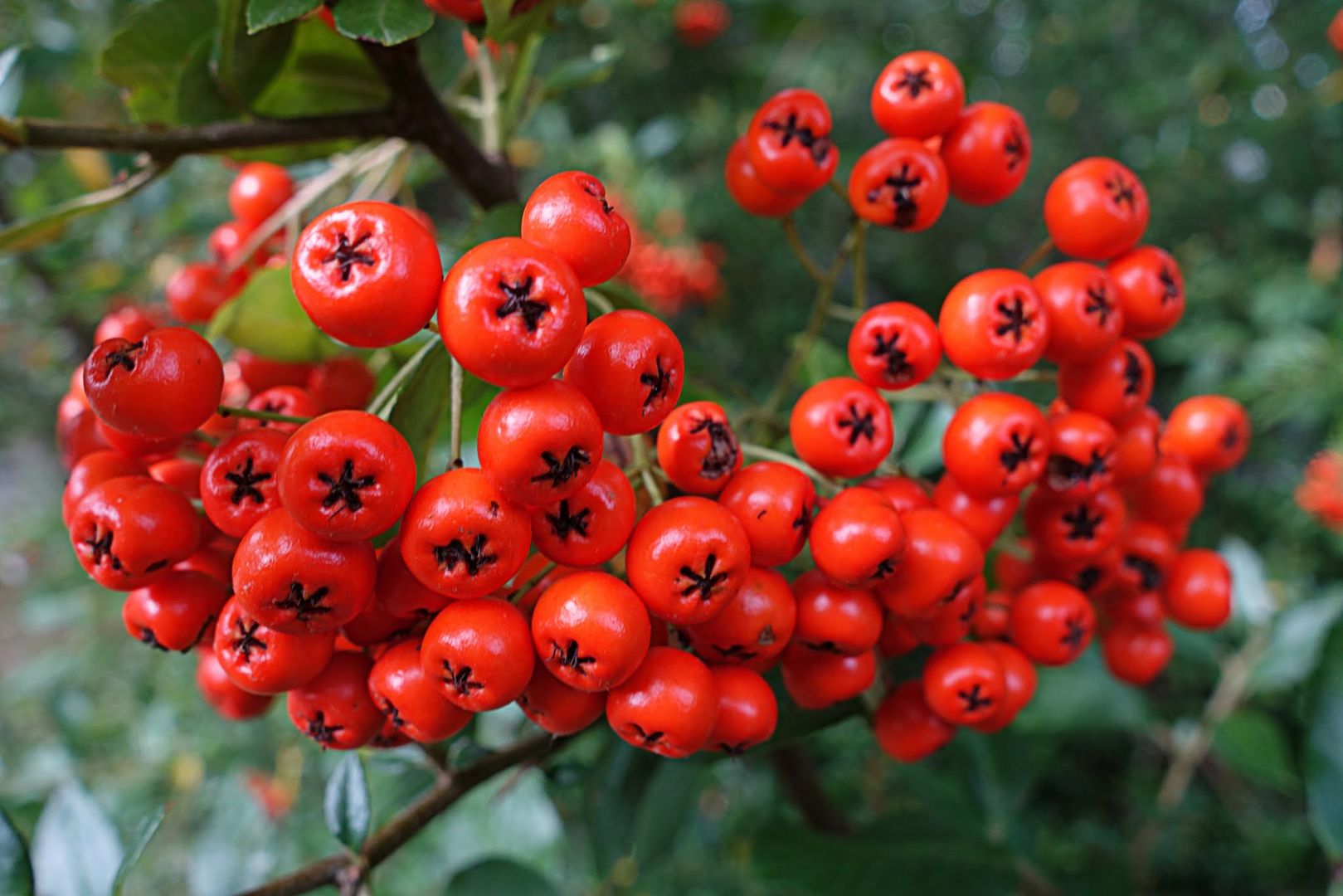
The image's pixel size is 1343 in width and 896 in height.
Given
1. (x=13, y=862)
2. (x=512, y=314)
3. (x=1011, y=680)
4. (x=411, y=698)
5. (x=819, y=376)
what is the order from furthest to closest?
(x=819, y=376) < (x=1011, y=680) < (x=13, y=862) < (x=411, y=698) < (x=512, y=314)

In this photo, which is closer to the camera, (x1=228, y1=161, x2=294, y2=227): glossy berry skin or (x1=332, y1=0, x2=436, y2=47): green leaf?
(x1=332, y1=0, x2=436, y2=47): green leaf

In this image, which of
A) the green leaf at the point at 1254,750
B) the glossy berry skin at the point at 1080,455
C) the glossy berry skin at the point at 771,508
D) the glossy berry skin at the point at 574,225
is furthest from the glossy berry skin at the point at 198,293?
the green leaf at the point at 1254,750

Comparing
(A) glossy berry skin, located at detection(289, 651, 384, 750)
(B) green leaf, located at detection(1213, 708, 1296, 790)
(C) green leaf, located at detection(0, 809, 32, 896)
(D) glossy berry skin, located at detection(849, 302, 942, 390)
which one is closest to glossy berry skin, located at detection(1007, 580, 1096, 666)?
(D) glossy berry skin, located at detection(849, 302, 942, 390)

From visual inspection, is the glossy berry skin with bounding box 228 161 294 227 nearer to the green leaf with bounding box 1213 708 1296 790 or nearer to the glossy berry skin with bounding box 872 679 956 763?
the glossy berry skin with bounding box 872 679 956 763

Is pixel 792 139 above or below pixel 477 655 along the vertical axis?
above

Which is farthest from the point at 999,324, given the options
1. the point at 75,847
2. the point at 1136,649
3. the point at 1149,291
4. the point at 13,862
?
the point at 75,847

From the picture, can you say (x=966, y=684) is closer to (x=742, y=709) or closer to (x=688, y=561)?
(x=742, y=709)

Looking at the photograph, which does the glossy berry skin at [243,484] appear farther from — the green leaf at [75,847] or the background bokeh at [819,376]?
the green leaf at [75,847]
